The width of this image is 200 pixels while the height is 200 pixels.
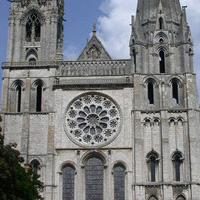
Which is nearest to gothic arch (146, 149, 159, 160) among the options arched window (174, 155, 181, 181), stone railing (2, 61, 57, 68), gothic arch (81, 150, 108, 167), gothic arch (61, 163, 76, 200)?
arched window (174, 155, 181, 181)

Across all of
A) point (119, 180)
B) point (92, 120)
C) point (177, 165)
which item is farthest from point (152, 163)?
point (92, 120)

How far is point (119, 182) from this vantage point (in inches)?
1430

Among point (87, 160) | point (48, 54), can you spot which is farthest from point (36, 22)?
point (87, 160)

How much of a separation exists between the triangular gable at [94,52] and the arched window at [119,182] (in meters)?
9.16

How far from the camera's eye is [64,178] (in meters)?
36.6

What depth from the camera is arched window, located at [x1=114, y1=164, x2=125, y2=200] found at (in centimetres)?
3597

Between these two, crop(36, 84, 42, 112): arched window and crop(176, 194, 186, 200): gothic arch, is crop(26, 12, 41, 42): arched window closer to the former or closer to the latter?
crop(36, 84, 42, 112): arched window

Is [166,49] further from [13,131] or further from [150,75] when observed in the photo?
[13,131]

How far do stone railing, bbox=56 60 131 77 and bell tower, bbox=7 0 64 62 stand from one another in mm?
1262

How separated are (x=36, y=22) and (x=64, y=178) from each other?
44.8ft

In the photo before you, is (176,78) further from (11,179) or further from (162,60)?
(11,179)

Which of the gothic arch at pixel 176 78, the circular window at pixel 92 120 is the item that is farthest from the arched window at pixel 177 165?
the gothic arch at pixel 176 78

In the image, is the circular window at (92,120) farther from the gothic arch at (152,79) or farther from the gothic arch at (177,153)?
the gothic arch at (177,153)

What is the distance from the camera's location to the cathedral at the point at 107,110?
36000 mm
